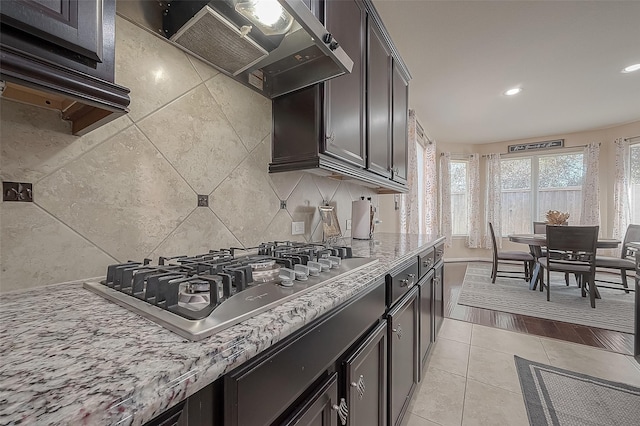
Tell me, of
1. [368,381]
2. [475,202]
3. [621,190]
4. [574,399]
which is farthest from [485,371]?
[621,190]

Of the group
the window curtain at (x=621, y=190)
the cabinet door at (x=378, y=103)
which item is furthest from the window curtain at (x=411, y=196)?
the window curtain at (x=621, y=190)

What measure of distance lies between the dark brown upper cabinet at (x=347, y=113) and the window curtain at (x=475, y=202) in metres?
4.94

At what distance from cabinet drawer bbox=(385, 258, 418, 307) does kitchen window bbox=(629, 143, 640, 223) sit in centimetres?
575

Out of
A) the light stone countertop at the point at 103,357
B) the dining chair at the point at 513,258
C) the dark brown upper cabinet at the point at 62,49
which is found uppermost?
the dark brown upper cabinet at the point at 62,49

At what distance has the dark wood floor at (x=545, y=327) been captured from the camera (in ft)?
7.38

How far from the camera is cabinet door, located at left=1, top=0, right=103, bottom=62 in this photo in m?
0.41

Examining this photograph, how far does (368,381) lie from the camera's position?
906 millimetres

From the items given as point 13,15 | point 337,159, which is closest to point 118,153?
point 13,15

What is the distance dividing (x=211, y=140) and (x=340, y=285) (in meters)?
0.80

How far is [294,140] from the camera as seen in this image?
1.31 m

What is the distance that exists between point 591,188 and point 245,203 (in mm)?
6660

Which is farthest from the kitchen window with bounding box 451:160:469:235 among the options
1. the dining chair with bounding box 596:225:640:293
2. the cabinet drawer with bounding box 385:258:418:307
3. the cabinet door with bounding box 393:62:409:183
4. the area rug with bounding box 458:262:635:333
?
the cabinet drawer with bounding box 385:258:418:307

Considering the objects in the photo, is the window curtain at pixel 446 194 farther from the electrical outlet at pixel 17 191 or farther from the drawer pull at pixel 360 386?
the electrical outlet at pixel 17 191

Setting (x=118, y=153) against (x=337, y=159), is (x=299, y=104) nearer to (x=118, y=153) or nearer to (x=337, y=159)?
(x=337, y=159)
